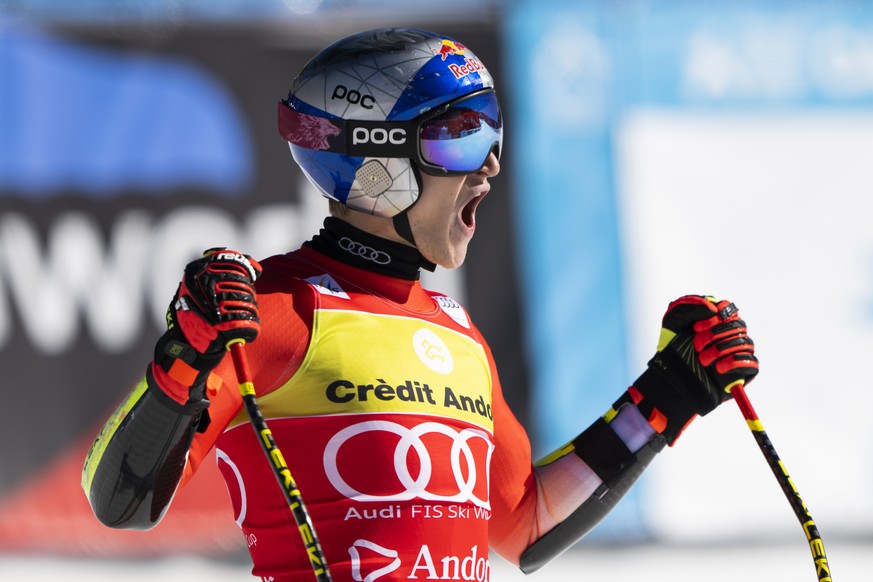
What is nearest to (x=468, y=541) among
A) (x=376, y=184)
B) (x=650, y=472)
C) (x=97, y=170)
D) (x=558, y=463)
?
(x=558, y=463)

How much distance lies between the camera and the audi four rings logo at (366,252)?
294 cm

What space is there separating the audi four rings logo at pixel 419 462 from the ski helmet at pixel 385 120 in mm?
502

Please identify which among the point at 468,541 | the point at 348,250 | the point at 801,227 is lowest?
the point at 468,541

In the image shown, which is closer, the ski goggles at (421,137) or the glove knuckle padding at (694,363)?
the ski goggles at (421,137)

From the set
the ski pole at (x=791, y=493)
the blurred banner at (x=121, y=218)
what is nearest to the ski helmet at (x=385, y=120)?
the ski pole at (x=791, y=493)

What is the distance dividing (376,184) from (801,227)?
4.34 m

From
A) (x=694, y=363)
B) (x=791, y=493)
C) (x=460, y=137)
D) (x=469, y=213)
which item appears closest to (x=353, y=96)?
(x=460, y=137)

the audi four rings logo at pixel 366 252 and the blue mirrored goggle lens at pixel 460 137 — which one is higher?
the blue mirrored goggle lens at pixel 460 137

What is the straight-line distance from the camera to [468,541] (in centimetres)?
278

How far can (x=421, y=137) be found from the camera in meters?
2.89

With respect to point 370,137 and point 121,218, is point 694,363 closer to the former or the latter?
point 370,137

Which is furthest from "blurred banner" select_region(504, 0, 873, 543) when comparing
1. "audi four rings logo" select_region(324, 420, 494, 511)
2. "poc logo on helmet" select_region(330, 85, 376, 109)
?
"poc logo on helmet" select_region(330, 85, 376, 109)

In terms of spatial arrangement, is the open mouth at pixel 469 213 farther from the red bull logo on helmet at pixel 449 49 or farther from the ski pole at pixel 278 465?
the ski pole at pixel 278 465

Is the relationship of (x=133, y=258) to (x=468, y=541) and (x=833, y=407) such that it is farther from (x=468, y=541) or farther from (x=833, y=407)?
(x=468, y=541)
